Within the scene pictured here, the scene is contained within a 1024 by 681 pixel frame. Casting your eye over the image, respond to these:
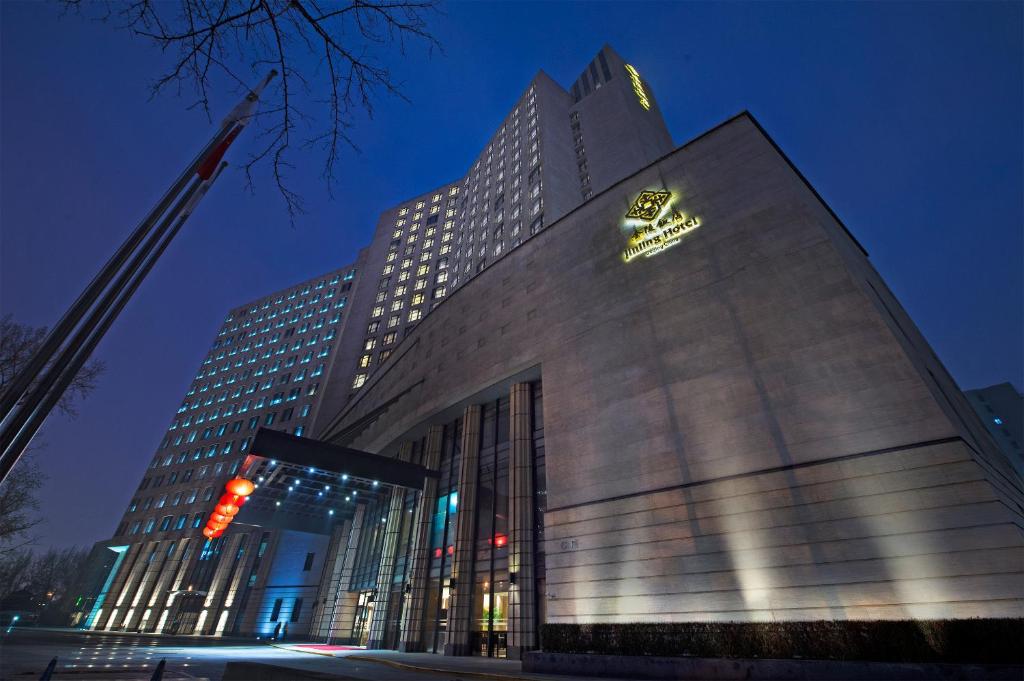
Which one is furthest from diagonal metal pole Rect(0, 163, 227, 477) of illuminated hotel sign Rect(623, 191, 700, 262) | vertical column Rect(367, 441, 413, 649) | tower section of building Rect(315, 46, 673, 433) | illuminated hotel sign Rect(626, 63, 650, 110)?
illuminated hotel sign Rect(626, 63, 650, 110)

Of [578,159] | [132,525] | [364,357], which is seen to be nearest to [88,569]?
[132,525]

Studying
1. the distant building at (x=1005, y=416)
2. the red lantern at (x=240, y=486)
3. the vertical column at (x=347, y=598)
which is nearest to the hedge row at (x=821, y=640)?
the red lantern at (x=240, y=486)

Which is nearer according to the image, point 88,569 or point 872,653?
point 872,653

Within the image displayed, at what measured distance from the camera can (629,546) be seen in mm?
19000

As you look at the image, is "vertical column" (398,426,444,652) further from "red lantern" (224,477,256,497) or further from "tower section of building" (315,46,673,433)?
"tower section of building" (315,46,673,433)

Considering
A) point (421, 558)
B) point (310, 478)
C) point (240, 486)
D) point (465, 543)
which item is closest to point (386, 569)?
point (421, 558)

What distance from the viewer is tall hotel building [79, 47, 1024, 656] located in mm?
14742

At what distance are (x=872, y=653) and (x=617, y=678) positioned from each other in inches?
292

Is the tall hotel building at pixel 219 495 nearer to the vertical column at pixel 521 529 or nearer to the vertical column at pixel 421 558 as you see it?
the vertical column at pixel 421 558

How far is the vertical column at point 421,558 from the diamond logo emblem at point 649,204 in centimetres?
2137

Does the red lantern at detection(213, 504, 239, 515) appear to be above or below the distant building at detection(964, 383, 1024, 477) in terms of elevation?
below

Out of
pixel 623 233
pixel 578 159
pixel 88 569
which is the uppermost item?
pixel 578 159

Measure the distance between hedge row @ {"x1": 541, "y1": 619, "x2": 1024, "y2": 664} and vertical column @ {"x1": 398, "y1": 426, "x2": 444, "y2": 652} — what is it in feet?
42.7

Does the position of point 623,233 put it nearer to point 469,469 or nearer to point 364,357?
point 469,469
